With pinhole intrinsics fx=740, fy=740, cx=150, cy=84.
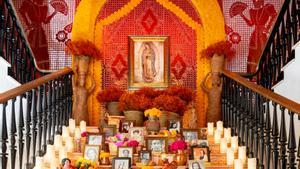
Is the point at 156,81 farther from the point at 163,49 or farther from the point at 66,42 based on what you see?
the point at 66,42

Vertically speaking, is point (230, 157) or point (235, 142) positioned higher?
point (235, 142)

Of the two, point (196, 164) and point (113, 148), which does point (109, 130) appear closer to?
point (113, 148)

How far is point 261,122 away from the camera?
734 centimetres

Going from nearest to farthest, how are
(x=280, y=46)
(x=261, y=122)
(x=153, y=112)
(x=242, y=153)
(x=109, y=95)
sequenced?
(x=261, y=122), (x=242, y=153), (x=153, y=112), (x=280, y=46), (x=109, y=95)

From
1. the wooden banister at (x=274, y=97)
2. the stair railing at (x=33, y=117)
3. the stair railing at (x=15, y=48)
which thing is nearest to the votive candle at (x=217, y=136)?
the wooden banister at (x=274, y=97)

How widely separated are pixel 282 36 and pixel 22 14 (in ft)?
13.4

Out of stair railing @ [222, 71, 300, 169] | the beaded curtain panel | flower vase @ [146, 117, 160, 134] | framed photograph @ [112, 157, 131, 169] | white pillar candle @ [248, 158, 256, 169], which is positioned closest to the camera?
stair railing @ [222, 71, 300, 169]

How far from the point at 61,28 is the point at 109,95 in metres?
1.67

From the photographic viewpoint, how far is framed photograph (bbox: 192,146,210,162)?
751 centimetres

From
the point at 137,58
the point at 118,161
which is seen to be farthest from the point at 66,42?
the point at 118,161

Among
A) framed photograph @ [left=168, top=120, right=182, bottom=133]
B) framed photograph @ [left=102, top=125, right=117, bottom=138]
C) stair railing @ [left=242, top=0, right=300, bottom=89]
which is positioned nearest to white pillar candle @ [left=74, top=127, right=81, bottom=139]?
framed photograph @ [left=102, top=125, right=117, bottom=138]

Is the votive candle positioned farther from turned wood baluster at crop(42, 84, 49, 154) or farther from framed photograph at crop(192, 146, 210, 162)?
turned wood baluster at crop(42, 84, 49, 154)

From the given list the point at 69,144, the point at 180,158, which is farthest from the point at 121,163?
the point at 69,144

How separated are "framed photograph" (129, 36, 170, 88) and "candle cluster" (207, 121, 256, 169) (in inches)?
72.5
